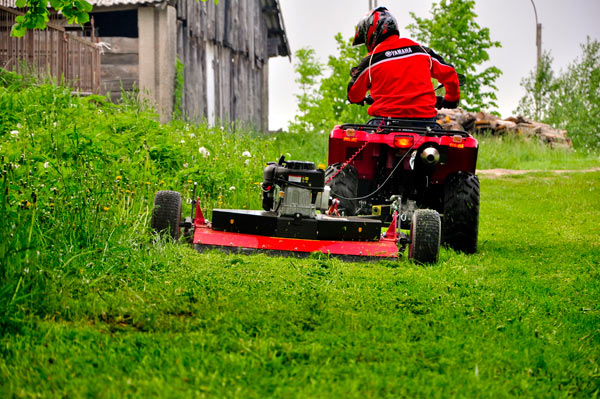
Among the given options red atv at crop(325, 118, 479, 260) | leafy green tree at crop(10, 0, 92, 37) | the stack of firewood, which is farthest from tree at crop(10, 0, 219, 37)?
the stack of firewood

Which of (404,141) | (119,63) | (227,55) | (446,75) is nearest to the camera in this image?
(404,141)

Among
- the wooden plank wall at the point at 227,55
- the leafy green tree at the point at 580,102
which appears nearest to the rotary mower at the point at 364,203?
the wooden plank wall at the point at 227,55

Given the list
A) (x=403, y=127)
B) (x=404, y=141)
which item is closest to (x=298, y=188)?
(x=404, y=141)

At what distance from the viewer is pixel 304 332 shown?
139 inches

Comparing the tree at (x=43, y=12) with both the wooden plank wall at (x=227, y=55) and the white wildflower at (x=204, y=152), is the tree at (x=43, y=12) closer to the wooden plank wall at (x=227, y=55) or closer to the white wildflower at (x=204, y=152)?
the white wildflower at (x=204, y=152)

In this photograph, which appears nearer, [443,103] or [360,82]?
[360,82]

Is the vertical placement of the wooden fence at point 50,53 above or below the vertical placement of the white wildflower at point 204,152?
above

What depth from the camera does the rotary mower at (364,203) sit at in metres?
5.61

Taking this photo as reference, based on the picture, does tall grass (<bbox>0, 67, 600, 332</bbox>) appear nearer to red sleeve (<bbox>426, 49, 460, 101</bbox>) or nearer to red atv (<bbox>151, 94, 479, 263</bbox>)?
red atv (<bbox>151, 94, 479, 263</bbox>)

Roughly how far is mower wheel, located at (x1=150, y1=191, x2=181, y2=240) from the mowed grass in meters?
0.26

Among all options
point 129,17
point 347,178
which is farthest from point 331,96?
point 347,178

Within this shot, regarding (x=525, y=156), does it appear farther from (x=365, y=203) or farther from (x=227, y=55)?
(x=365, y=203)

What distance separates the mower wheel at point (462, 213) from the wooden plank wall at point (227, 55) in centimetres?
1028

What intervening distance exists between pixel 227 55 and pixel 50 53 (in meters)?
7.95
